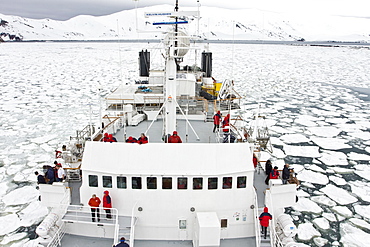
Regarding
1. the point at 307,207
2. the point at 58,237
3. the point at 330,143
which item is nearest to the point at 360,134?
the point at 330,143

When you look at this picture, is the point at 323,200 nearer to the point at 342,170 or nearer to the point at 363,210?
the point at 363,210

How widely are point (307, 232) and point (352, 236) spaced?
1497 millimetres

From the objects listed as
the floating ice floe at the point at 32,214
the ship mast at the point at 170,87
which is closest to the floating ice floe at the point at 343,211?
the ship mast at the point at 170,87

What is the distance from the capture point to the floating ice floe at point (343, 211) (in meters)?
12.1

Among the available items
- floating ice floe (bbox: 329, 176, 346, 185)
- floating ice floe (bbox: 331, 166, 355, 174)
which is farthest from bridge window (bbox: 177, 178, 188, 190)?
floating ice floe (bbox: 331, 166, 355, 174)

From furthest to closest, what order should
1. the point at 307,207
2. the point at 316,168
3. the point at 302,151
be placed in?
the point at 302,151 → the point at 316,168 → the point at 307,207

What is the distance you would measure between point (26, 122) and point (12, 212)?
12527 millimetres

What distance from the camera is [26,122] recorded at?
75.0ft

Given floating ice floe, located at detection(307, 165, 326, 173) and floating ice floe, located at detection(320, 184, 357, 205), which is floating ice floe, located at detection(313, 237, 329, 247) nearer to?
floating ice floe, located at detection(320, 184, 357, 205)

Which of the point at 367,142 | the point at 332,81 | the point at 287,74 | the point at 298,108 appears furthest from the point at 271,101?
the point at 287,74

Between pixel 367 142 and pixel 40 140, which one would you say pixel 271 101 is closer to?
pixel 367 142

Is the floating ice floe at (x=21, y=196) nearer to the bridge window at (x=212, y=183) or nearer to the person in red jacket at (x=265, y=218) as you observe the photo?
the bridge window at (x=212, y=183)

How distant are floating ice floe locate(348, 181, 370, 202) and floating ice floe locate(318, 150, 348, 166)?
2.11 meters

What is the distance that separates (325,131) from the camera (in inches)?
858
